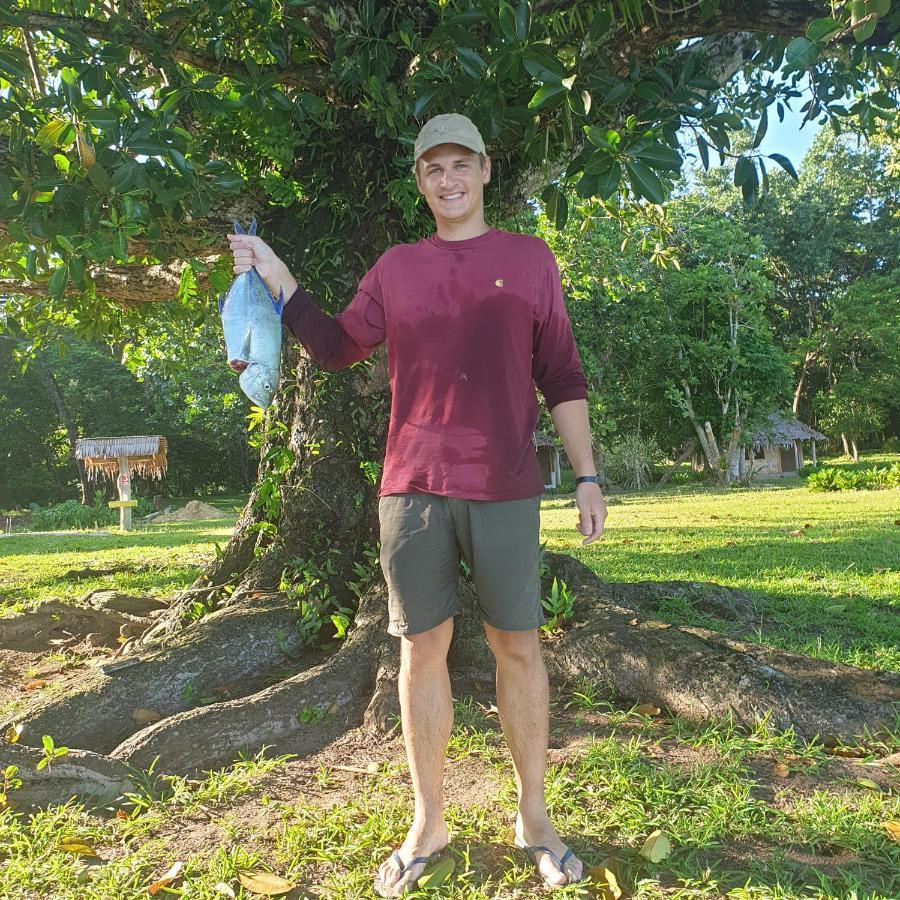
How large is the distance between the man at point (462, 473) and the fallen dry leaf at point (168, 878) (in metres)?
0.64

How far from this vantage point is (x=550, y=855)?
2424mm

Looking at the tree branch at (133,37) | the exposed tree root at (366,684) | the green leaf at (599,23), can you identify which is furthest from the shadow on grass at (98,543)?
the green leaf at (599,23)

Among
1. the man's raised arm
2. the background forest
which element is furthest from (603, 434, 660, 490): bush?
the man's raised arm

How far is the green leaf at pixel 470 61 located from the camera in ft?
9.49

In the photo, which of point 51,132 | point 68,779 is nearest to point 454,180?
point 51,132

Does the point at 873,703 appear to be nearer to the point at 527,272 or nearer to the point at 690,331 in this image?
the point at 527,272

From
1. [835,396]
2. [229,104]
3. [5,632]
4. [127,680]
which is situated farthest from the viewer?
[835,396]

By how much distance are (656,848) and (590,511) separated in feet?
3.46

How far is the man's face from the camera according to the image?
2.54m

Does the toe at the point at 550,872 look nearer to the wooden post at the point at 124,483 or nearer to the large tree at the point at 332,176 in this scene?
the large tree at the point at 332,176

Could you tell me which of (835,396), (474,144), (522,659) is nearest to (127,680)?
(522,659)

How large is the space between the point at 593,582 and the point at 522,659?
2.10m

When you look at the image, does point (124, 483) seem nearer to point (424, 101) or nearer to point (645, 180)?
point (424, 101)

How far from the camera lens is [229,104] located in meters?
3.29
